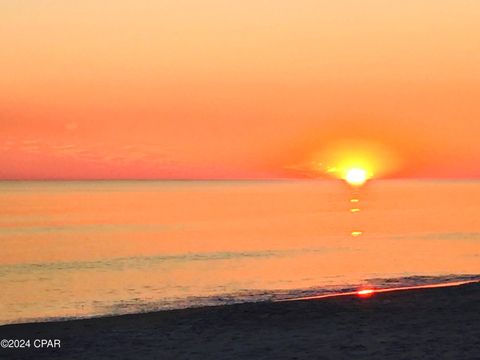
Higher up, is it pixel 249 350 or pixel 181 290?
pixel 181 290

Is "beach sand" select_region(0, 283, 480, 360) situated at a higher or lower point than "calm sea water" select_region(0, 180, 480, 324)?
lower

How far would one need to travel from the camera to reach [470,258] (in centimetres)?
4738

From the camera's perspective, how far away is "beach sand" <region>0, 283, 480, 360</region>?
56.8ft

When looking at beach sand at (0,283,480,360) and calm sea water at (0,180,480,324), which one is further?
calm sea water at (0,180,480,324)

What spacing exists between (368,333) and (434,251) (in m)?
35.1

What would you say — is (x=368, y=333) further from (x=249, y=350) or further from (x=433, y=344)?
(x=249, y=350)

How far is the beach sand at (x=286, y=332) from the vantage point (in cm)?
1731

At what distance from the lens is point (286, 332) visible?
1989cm

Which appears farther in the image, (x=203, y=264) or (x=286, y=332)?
(x=203, y=264)

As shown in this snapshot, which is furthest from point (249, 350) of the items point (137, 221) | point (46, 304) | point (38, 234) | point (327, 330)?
point (137, 221)

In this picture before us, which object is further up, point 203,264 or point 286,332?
point 203,264

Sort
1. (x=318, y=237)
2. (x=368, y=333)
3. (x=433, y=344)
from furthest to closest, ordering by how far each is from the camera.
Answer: (x=318, y=237) → (x=368, y=333) → (x=433, y=344)

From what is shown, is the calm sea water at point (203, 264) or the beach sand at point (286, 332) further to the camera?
the calm sea water at point (203, 264)

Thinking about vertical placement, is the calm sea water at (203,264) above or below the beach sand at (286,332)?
above
